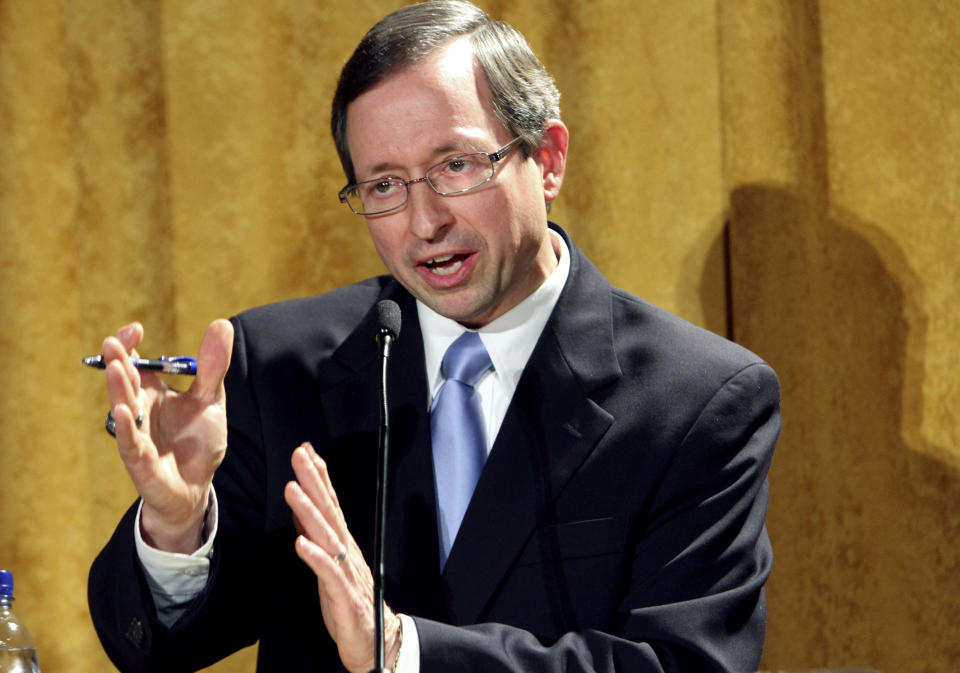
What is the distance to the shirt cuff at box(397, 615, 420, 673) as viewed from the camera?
129 centimetres

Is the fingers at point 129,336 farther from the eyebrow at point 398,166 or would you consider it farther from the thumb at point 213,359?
the eyebrow at point 398,166

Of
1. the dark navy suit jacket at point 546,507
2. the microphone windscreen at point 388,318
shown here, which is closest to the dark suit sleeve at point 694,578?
the dark navy suit jacket at point 546,507

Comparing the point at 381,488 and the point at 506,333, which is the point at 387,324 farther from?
the point at 506,333

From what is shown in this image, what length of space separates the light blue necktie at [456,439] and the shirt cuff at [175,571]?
331 mm

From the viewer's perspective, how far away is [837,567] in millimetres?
2529

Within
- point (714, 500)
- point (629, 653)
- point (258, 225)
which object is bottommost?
point (629, 653)

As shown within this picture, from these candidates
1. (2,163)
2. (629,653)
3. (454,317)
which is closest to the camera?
(629,653)

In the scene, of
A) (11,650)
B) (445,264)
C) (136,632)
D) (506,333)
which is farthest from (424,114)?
(11,650)

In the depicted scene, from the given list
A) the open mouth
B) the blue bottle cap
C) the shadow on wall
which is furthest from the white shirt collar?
the shadow on wall

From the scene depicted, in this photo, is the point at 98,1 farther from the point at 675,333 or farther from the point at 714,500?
the point at 714,500

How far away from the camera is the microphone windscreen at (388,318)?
1.31 meters

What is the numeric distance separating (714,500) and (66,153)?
1.57m

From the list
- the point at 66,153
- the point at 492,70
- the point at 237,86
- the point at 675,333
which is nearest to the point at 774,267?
the point at 675,333

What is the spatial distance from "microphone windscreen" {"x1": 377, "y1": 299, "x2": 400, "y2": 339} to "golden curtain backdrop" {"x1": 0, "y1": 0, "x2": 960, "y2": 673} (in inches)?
46.9
